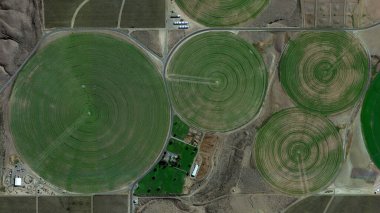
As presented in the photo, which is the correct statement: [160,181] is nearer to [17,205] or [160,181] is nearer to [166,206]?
[166,206]

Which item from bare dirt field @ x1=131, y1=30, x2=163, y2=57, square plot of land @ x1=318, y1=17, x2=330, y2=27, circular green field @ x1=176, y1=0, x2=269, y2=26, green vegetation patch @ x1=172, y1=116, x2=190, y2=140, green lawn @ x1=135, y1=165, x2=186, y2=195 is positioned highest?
circular green field @ x1=176, y1=0, x2=269, y2=26

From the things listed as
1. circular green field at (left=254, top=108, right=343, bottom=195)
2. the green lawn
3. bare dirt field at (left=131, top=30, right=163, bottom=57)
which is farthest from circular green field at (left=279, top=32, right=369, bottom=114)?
the green lawn

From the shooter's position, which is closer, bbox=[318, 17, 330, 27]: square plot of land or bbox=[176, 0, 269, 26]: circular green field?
bbox=[176, 0, 269, 26]: circular green field

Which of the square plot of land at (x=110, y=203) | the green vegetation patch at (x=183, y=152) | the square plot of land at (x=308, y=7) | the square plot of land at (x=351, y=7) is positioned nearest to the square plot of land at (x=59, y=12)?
the green vegetation patch at (x=183, y=152)

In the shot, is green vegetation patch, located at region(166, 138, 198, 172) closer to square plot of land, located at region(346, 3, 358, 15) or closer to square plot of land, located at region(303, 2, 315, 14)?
square plot of land, located at region(303, 2, 315, 14)

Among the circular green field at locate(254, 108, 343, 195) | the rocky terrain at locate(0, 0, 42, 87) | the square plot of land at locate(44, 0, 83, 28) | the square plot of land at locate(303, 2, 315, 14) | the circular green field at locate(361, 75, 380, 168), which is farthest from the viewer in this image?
the circular green field at locate(361, 75, 380, 168)

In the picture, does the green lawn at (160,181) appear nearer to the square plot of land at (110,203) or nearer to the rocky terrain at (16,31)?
the square plot of land at (110,203)

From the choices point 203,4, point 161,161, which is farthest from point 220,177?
point 203,4
